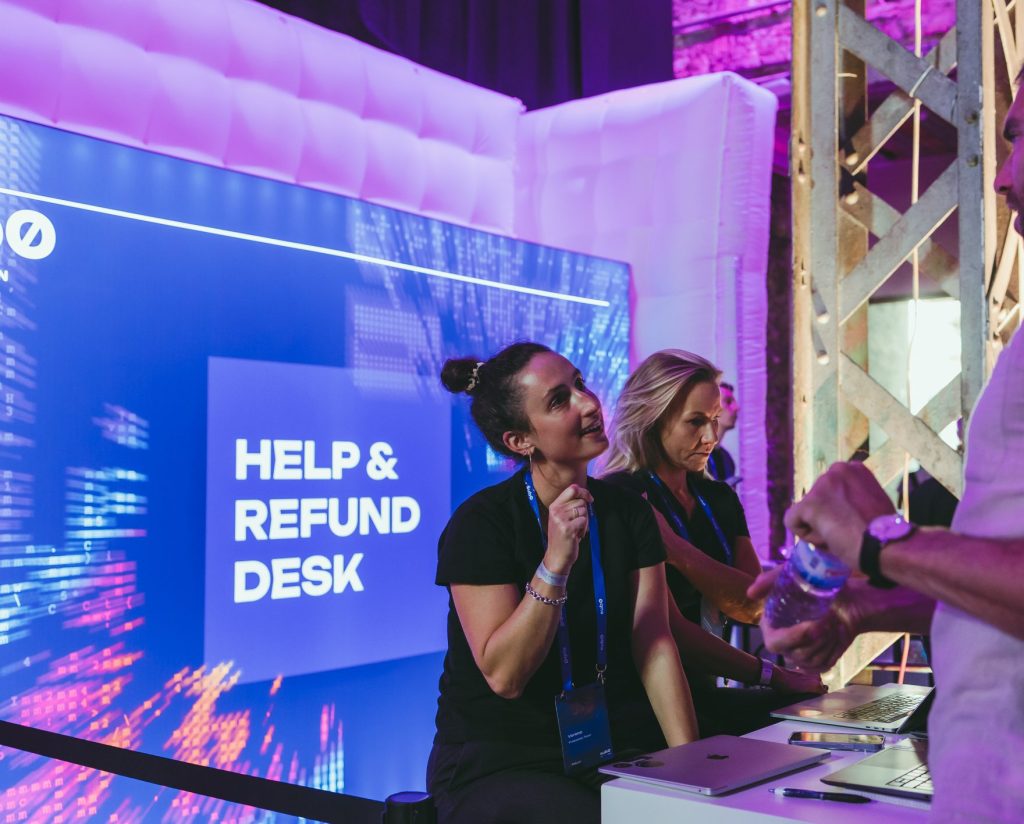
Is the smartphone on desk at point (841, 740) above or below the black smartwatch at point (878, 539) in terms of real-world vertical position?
below

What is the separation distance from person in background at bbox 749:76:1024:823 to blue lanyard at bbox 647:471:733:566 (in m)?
1.67

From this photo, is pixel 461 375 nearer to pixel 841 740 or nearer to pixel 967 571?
pixel 841 740

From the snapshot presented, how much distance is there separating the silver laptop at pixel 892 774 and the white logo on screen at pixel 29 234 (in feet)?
7.76

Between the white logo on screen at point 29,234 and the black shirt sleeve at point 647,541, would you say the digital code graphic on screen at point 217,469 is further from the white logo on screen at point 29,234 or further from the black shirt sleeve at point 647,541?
the black shirt sleeve at point 647,541

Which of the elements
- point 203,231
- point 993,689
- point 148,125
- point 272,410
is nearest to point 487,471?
point 272,410

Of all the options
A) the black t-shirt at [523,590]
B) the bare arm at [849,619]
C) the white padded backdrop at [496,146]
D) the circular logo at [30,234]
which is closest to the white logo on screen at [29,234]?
the circular logo at [30,234]

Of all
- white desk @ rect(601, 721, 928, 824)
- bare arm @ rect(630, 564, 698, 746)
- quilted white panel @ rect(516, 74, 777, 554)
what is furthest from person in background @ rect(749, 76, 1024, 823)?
quilted white panel @ rect(516, 74, 777, 554)

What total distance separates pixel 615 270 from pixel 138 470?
2732 mm

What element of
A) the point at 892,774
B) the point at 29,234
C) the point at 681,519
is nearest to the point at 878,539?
the point at 892,774

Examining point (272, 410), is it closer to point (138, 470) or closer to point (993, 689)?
point (138, 470)

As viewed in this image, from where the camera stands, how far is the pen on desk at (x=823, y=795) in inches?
54.5

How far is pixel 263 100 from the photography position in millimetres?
4449

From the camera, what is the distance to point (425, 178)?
5.18m

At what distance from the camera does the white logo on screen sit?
112 inches
